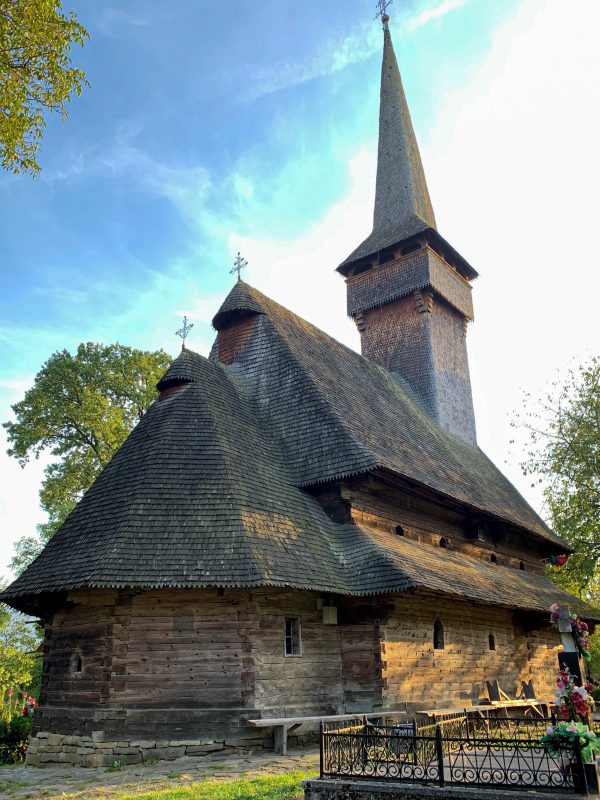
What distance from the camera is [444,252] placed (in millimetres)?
27125

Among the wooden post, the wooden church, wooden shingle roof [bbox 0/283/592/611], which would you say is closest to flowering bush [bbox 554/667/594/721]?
the wooden post

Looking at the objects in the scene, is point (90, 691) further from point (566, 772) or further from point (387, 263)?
point (387, 263)

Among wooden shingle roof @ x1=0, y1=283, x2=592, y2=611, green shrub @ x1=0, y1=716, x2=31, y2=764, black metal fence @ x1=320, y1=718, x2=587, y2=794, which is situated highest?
wooden shingle roof @ x1=0, y1=283, x2=592, y2=611

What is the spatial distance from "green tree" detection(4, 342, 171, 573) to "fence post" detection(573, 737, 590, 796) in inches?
784

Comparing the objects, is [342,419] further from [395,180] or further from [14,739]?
[395,180]

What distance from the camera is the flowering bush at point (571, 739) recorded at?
6291 mm

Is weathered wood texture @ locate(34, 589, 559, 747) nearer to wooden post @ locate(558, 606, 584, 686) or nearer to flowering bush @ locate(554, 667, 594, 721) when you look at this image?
wooden post @ locate(558, 606, 584, 686)

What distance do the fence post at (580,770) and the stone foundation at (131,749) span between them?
6.05m

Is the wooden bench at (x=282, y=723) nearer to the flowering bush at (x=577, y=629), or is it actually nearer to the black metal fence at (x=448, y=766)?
the black metal fence at (x=448, y=766)

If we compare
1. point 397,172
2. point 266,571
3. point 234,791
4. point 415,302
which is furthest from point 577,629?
point 397,172

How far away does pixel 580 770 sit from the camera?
621cm

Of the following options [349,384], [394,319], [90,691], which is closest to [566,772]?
[90,691]

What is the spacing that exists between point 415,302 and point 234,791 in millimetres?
20229

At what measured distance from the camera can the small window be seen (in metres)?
12.3
